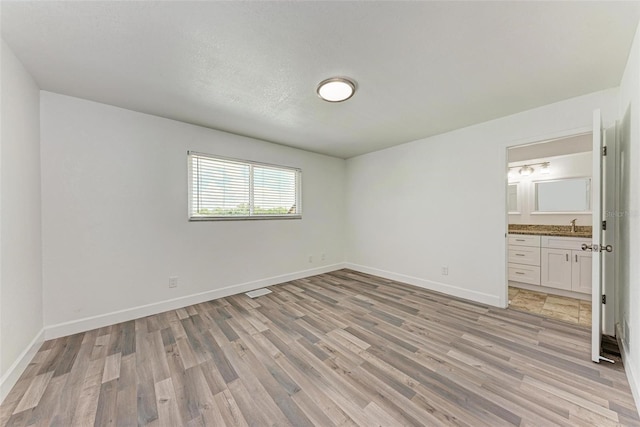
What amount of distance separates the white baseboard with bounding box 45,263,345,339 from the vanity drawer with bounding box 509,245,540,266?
151 inches

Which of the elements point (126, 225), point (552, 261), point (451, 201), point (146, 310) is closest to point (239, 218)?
point (126, 225)

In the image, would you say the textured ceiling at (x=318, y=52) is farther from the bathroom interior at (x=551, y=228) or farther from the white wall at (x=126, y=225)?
the bathroom interior at (x=551, y=228)

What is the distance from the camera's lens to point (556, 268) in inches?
137

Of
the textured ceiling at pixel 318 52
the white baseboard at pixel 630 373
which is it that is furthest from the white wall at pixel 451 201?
the white baseboard at pixel 630 373

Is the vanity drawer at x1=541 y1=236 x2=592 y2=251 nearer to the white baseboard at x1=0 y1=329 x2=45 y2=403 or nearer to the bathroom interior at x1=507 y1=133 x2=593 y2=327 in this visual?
the bathroom interior at x1=507 y1=133 x2=593 y2=327

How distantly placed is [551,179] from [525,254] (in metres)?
1.59

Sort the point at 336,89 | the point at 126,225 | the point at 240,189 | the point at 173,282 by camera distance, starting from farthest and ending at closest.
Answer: the point at 240,189
the point at 173,282
the point at 126,225
the point at 336,89

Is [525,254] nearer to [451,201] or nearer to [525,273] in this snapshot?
[525,273]

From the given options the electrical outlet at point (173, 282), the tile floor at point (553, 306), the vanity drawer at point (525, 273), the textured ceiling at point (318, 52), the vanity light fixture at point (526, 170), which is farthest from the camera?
the vanity light fixture at point (526, 170)

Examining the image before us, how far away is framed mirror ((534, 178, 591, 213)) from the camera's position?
3.91 m

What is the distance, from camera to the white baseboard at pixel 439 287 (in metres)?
3.07

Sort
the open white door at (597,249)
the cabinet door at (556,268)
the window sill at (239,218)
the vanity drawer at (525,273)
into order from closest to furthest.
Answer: the open white door at (597,249), the window sill at (239,218), the cabinet door at (556,268), the vanity drawer at (525,273)

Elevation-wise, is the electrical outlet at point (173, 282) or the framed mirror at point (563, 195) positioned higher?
the framed mirror at point (563, 195)

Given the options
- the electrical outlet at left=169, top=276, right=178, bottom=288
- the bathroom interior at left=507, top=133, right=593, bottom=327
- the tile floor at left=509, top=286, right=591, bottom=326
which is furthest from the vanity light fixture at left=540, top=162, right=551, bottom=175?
the electrical outlet at left=169, top=276, right=178, bottom=288
